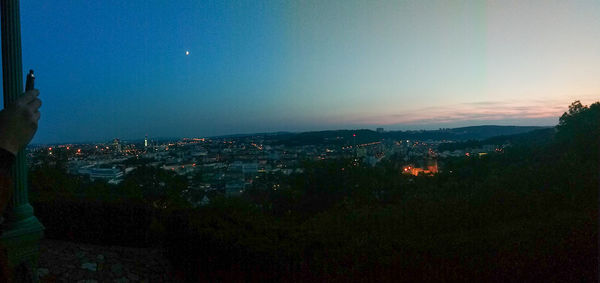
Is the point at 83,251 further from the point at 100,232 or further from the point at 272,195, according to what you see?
the point at 272,195

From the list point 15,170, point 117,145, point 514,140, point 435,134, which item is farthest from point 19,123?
point 435,134

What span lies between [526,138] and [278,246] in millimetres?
14942

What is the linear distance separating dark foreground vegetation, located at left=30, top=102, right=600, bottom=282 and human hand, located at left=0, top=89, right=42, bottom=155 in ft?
9.74

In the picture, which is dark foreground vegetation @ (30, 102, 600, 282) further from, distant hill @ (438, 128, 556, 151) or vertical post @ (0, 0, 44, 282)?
distant hill @ (438, 128, 556, 151)

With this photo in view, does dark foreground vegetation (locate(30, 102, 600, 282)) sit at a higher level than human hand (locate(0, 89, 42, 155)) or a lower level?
lower

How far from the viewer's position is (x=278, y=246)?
3.70 meters

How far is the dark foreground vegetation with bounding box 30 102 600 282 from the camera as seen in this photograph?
329 centimetres

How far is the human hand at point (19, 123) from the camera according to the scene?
2.62 feet

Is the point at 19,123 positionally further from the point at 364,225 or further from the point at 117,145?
the point at 117,145

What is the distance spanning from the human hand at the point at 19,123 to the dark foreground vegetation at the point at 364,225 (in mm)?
2969

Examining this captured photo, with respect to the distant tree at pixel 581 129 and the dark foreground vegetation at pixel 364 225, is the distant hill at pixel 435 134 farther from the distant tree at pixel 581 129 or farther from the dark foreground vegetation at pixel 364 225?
the dark foreground vegetation at pixel 364 225

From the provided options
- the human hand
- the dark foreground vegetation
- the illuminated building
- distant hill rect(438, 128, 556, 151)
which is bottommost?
the dark foreground vegetation

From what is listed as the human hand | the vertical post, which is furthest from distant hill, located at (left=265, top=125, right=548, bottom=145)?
the human hand

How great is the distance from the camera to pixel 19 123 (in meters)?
0.86
